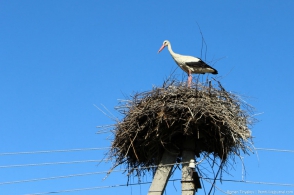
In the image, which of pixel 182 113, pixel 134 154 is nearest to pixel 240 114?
pixel 182 113

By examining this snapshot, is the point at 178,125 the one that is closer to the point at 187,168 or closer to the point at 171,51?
the point at 187,168

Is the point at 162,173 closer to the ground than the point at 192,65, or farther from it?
closer to the ground

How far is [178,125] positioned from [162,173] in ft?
2.15

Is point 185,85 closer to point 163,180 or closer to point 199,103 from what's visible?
point 199,103

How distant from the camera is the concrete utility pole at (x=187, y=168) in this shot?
25.5ft

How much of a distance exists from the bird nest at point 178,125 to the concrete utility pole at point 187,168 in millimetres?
92

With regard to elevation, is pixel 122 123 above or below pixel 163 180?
above

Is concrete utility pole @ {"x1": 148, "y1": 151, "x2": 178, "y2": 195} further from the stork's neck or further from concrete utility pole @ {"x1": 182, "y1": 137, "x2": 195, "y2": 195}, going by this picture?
the stork's neck

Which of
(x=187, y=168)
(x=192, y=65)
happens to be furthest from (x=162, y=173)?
(x=192, y=65)

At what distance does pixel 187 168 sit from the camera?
797 centimetres

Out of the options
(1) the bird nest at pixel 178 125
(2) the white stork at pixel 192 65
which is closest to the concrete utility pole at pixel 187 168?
(1) the bird nest at pixel 178 125

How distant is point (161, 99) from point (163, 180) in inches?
42.4

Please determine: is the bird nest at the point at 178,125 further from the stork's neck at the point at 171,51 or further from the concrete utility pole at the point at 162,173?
the stork's neck at the point at 171,51

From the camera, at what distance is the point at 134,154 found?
27.7ft
